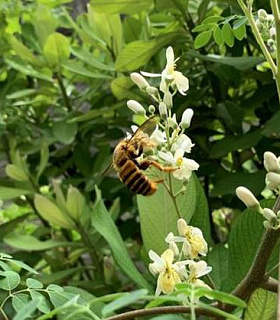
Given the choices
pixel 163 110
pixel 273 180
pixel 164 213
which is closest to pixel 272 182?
pixel 273 180

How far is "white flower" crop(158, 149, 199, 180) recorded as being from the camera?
485 mm

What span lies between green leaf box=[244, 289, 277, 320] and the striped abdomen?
121mm

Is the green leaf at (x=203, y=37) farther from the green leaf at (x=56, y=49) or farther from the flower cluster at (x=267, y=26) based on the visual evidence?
the green leaf at (x=56, y=49)

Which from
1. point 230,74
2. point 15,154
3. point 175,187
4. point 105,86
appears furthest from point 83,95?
point 175,187

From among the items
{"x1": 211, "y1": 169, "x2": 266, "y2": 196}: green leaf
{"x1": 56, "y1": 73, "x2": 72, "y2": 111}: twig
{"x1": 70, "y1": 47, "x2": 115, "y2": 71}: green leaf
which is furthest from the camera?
{"x1": 56, "y1": 73, "x2": 72, "y2": 111}: twig

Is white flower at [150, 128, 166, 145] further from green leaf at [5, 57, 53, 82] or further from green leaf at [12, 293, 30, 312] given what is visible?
green leaf at [5, 57, 53, 82]

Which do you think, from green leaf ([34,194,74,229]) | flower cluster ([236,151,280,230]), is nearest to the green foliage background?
green leaf ([34,194,74,229])

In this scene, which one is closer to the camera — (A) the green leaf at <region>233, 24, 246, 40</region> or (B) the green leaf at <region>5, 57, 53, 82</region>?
(A) the green leaf at <region>233, 24, 246, 40</region>

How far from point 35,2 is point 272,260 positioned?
0.71 meters

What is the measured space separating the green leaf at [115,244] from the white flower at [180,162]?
0.14m

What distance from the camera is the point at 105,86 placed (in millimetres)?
1029

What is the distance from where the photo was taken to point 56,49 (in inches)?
39.4

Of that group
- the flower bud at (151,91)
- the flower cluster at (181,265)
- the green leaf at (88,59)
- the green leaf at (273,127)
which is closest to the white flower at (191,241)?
the flower cluster at (181,265)

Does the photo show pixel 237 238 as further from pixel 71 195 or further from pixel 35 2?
pixel 35 2
